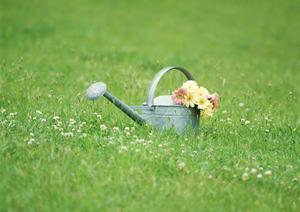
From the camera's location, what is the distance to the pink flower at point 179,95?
18.9 feet

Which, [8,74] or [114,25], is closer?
[8,74]

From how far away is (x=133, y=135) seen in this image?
5.46 metres

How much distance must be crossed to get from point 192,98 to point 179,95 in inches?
4.9

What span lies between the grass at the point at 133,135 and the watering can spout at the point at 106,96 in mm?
106

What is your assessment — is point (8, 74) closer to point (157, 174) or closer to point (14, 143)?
point (14, 143)

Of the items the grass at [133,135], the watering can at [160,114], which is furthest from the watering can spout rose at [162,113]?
the grass at [133,135]

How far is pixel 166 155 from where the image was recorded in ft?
16.4

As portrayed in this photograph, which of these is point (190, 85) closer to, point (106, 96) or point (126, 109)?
point (126, 109)

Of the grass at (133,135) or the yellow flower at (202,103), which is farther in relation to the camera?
the yellow flower at (202,103)

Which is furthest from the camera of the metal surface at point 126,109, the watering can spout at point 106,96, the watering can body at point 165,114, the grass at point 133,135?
the watering can body at point 165,114

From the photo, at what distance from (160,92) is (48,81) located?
1644 millimetres

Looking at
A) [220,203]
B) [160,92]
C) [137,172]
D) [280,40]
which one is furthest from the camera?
[280,40]

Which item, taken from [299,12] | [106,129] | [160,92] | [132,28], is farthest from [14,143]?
[299,12]

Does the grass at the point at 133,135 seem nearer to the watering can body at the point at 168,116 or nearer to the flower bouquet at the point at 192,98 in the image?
the watering can body at the point at 168,116
